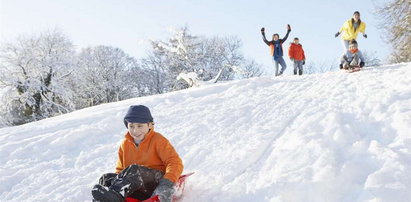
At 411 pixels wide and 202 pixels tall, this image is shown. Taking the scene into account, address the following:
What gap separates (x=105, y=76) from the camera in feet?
128

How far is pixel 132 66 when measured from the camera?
43.1m

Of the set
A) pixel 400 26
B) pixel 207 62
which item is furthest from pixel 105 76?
pixel 400 26

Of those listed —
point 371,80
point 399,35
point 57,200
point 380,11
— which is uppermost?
point 380,11

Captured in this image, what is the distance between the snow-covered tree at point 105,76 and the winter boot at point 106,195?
3364 centimetres

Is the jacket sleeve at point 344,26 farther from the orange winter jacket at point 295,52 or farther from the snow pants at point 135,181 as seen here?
the snow pants at point 135,181

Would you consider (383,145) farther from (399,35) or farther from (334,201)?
(399,35)

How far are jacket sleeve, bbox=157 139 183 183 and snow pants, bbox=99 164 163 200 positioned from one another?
0.14 metres

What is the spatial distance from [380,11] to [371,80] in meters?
13.6

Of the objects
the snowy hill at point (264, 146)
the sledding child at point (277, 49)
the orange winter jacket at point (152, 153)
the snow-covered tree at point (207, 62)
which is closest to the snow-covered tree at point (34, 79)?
the snow-covered tree at point (207, 62)

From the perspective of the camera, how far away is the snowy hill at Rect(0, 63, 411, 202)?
336 cm

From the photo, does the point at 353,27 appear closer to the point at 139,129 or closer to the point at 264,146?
the point at 264,146

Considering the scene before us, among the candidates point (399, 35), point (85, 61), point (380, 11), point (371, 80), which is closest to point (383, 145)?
point (371, 80)

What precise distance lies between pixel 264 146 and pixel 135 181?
1.93 meters

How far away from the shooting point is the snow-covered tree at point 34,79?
76.4ft
